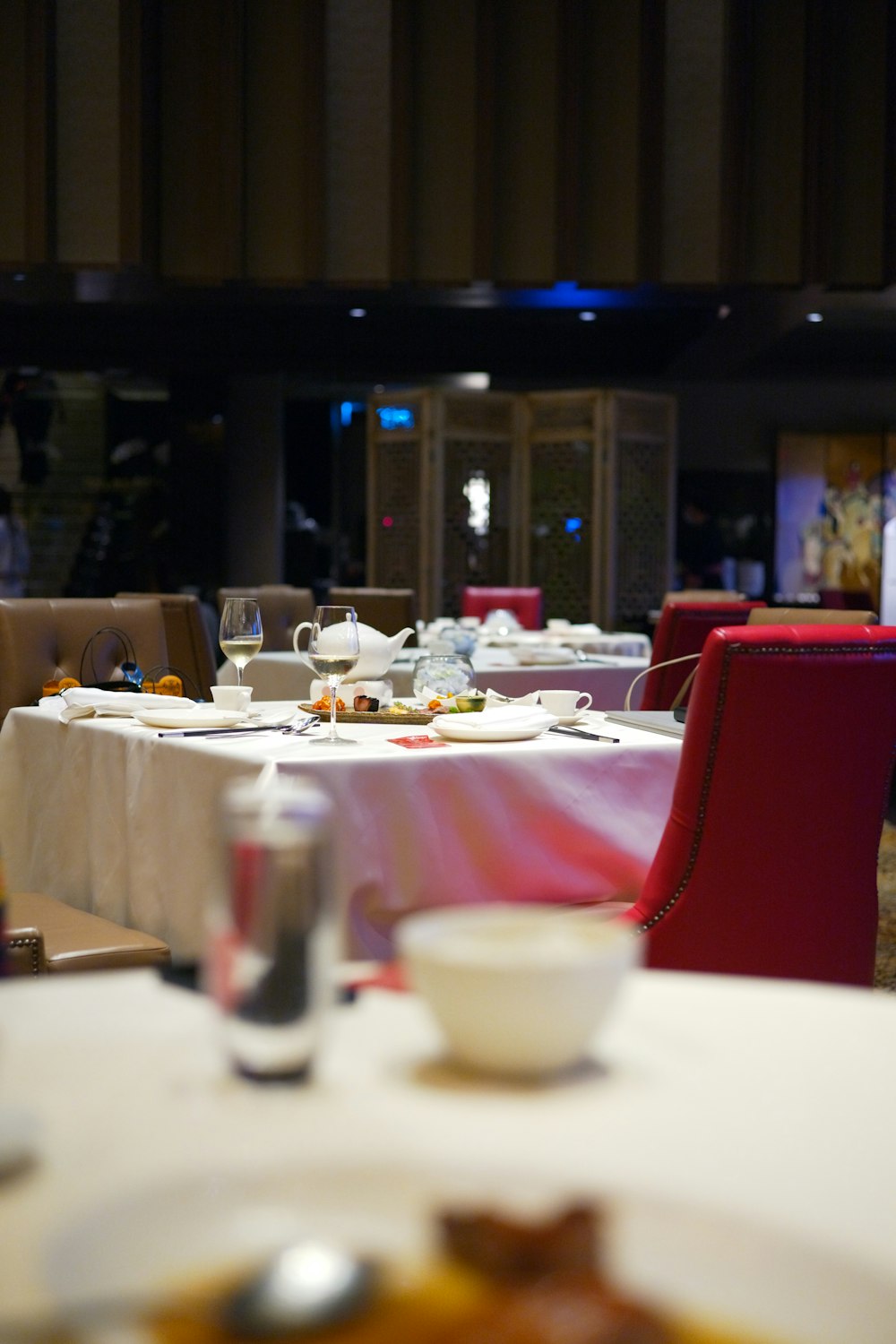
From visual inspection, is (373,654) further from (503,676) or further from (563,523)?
(563,523)

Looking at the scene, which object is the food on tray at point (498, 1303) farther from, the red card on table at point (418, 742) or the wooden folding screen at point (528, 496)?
the wooden folding screen at point (528, 496)

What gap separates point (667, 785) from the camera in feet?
7.61

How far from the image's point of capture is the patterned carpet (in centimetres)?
339

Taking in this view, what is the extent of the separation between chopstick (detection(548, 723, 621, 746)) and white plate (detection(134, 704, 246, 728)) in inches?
22.8

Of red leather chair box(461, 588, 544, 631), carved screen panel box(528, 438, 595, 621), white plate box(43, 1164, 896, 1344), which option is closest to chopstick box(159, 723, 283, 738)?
white plate box(43, 1164, 896, 1344)

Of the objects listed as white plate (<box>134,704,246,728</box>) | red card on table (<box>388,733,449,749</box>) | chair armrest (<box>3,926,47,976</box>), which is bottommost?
chair armrest (<box>3,926,47,976</box>)

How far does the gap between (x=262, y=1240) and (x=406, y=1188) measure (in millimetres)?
63

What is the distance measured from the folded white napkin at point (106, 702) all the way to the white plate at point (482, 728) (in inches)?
23.9

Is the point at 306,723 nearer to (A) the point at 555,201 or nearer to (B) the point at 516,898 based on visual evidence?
(B) the point at 516,898

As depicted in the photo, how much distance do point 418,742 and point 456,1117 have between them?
166cm

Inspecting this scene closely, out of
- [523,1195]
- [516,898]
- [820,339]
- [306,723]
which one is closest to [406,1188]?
[523,1195]

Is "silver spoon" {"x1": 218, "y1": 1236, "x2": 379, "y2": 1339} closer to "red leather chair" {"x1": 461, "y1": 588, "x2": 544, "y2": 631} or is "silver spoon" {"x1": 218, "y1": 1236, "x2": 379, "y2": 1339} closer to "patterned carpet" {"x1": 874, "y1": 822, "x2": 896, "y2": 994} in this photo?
"patterned carpet" {"x1": 874, "y1": 822, "x2": 896, "y2": 994}

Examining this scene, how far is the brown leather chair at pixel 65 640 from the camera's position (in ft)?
10.0

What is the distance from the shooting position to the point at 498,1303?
453mm
